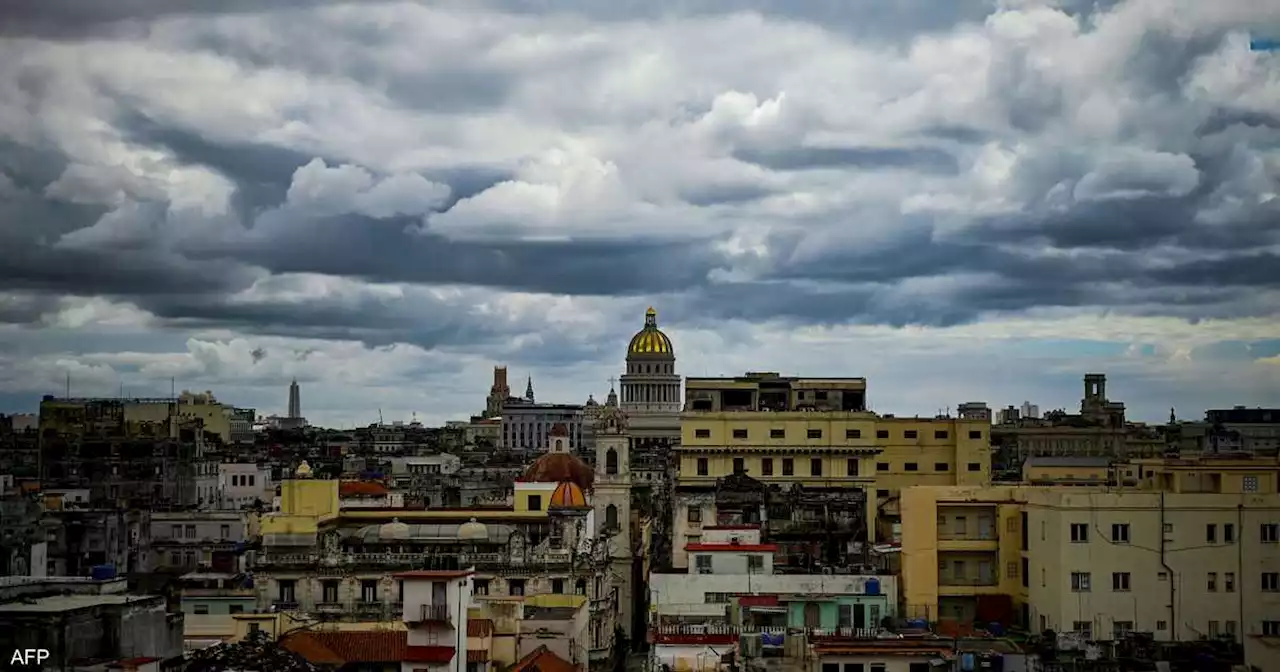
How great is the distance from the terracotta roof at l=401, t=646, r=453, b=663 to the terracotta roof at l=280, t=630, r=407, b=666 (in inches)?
13.6

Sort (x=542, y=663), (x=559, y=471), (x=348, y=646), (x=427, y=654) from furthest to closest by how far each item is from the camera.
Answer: (x=559, y=471) → (x=542, y=663) → (x=348, y=646) → (x=427, y=654)

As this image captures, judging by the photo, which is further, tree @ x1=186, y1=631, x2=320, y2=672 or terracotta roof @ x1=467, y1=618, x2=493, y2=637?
terracotta roof @ x1=467, y1=618, x2=493, y2=637

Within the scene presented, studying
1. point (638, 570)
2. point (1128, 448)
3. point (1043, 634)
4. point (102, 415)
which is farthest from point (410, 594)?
point (1128, 448)

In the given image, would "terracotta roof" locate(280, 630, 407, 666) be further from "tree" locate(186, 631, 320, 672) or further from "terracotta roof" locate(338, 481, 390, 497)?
"terracotta roof" locate(338, 481, 390, 497)

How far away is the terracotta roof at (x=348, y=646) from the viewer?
198 ft

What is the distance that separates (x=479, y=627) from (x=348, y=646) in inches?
264

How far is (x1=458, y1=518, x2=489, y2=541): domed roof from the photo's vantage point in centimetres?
9526

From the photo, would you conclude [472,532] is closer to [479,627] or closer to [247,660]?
[479,627]

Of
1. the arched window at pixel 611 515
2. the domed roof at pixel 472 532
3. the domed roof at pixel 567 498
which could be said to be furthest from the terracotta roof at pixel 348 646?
the arched window at pixel 611 515

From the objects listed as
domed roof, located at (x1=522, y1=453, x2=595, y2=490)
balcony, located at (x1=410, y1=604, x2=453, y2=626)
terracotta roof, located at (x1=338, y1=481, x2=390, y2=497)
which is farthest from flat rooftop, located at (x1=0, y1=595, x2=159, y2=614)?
domed roof, located at (x1=522, y1=453, x2=595, y2=490)

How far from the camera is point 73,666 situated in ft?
153

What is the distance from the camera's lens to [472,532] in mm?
95812

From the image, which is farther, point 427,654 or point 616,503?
point 616,503

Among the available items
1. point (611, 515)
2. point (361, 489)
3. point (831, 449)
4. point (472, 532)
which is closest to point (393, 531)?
point (472, 532)
